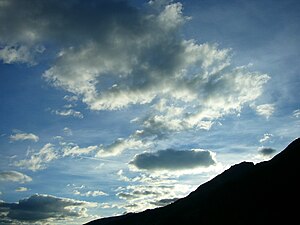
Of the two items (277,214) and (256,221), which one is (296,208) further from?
(256,221)

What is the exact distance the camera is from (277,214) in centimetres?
19025

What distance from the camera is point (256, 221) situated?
19762 centimetres

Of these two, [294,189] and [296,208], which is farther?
[294,189]

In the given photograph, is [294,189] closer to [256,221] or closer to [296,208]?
[296,208]

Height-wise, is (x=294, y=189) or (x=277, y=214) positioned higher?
(x=294, y=189)

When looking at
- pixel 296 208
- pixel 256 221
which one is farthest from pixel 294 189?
pixel 256 221

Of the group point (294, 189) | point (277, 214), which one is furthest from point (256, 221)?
point (294, 189)

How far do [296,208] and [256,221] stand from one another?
24.3m

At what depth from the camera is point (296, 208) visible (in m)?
187

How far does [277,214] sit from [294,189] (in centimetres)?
2043

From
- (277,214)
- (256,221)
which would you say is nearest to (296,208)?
(277,214)

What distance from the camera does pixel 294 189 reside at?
199500 millimetres

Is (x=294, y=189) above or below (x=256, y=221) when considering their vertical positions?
above

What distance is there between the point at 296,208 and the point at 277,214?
10838mm
